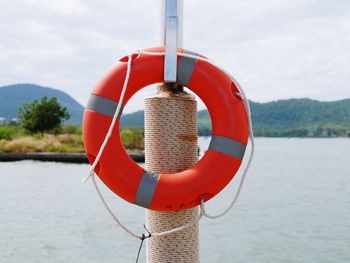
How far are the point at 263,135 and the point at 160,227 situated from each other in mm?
111857

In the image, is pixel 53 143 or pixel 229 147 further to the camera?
pixel 53 143

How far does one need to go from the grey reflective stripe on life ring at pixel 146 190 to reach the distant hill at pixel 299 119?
317 ft

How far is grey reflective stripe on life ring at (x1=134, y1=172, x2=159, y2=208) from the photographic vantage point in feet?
6.34

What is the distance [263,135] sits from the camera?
11206 centimetres

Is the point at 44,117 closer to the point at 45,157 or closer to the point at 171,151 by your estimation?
the point at 45,157

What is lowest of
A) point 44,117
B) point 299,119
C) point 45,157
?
point 45,157

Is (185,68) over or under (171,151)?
over

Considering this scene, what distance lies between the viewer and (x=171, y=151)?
203cm

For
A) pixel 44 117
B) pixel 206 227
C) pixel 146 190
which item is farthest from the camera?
pixel 44 117

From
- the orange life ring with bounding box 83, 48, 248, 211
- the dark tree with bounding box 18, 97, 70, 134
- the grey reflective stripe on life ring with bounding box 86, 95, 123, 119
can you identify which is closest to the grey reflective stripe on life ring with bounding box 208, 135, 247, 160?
the orange life ring with bounding box 83, 48, 248, 211

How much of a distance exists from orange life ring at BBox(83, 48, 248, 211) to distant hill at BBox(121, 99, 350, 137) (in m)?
96.5

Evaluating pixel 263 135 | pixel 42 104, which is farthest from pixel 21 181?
pixel 263 135

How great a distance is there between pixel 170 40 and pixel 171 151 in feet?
1.48

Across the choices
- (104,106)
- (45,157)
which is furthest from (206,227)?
(45,157)
